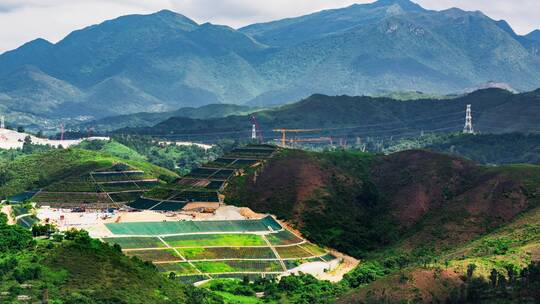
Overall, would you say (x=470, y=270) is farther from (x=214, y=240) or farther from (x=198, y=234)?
(x=198, y=234)

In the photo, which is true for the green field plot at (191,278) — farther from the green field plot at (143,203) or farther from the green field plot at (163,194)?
the green field plot at (163,194)

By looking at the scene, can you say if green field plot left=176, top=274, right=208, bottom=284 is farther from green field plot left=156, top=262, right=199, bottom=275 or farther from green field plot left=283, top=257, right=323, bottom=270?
green field plot left=283, top=257, right=323, bottom=270

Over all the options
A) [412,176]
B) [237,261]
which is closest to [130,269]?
[237,261]

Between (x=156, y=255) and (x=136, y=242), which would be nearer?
→ (x=156, y=255)

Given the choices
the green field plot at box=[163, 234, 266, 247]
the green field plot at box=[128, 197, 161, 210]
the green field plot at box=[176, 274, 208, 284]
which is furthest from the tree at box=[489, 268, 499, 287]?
the green field plot at box=[128, 197, 161, 210]

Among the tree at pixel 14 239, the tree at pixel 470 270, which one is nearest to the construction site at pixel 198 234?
the tree at pixel 14 239

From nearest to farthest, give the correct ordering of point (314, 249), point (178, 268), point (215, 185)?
point (178, 268) < point (314, 249) < point (215, 185)

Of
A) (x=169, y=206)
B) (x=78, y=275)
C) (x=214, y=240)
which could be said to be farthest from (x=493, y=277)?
(x=169, y=206)
